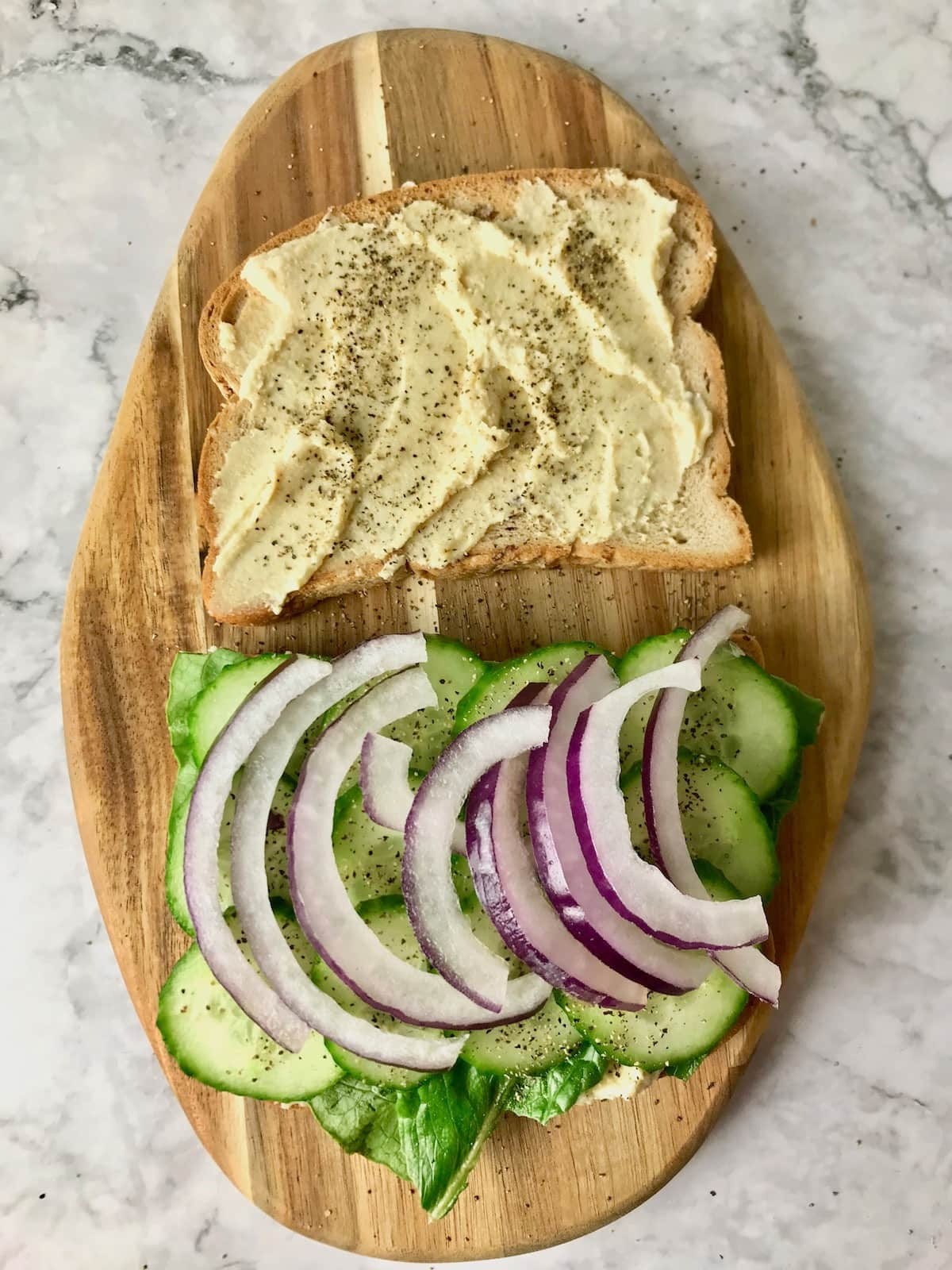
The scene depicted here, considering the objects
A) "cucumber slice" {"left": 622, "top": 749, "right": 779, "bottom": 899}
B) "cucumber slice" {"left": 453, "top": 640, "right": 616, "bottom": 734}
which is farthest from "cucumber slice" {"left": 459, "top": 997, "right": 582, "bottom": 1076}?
"cucumber slice" {"left": 453, "top": 640, "right": 616, "bottom": 734}

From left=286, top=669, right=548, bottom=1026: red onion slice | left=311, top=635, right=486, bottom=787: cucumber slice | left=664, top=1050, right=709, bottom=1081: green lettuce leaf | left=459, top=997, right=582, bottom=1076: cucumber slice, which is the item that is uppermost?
left=311, top=635, right=486, bottom=787: cucumber slice

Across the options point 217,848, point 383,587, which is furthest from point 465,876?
point 383,587

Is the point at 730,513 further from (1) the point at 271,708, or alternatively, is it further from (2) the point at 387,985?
(2) the point at 387,985

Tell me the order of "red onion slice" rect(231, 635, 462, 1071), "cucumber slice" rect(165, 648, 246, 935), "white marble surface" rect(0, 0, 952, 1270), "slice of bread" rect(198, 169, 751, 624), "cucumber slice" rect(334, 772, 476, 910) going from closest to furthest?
1. "red onion slice" rect(231, 635, 462, 1071)
2. "cucumber slice" rect(334, 772, 476, 910)
3. "cucumber slice" rect(165, 648, 246, 935)
4. "slice of bread" rect(198, 169, 751, 624)
5. "white marble surface" rect(0, 0, 952, 1270)

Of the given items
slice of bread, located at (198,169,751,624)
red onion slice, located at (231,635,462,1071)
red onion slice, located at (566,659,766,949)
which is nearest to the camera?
red onion slice, located at (566,659,766,949)

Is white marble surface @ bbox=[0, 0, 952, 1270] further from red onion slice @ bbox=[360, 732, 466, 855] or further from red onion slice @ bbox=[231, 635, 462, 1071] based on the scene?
red onion slice @ bbox=[360, 732, 466, 855]

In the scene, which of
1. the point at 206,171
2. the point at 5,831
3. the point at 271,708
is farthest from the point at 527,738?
the point at 206,171

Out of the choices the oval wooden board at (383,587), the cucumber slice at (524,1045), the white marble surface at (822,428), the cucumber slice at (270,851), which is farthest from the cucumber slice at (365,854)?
the white marble surface at (822,428)

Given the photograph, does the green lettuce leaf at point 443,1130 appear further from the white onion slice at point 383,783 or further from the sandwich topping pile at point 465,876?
the white onion slice at point 383,783
